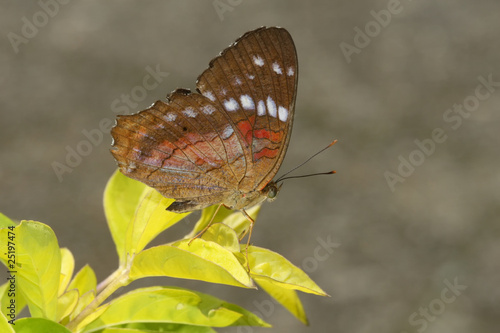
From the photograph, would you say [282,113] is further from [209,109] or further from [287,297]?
[287,297]

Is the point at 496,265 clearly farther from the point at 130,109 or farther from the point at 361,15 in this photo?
the point at 130,109

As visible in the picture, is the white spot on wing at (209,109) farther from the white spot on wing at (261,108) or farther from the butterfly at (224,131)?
the white spot on wing at (261,108)

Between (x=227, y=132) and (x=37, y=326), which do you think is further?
(x=227, y=132)

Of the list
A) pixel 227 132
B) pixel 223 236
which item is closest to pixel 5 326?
pixel 223 236

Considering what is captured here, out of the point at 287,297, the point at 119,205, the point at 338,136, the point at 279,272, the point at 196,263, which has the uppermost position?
the point at 119,205

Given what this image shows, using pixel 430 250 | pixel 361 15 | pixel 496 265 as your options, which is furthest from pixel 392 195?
pixel 361 15

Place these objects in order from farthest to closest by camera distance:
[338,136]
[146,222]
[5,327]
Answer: [338,136]
[146,222]
[5,327]

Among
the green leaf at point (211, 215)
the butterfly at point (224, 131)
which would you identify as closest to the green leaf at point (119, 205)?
the butterfly at point (224, 131)
